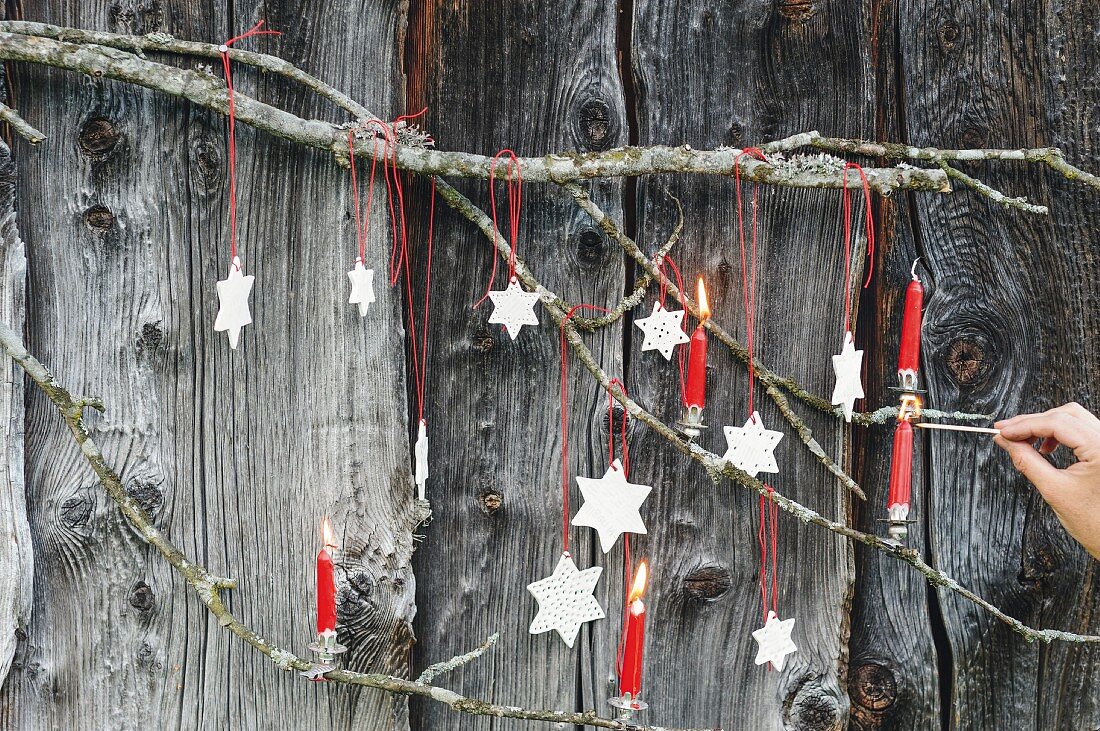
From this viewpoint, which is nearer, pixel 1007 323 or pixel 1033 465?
pixel 1033 465

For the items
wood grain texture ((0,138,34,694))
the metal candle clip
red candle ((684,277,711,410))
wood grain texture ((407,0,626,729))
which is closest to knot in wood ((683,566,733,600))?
wood grain texture ((407,0,626,729))

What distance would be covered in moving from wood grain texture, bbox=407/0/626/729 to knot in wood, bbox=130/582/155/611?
45 centimetres

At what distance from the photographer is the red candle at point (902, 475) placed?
3.96ft

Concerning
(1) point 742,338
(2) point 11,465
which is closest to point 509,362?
(1) point 742,338

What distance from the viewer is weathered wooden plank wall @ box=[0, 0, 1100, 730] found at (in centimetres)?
141

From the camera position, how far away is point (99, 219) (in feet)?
4.60

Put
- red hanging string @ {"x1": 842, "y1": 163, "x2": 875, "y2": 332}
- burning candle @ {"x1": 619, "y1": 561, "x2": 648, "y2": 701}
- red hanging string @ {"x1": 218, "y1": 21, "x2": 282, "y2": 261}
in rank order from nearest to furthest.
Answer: burning candle @ {"x1": 619, "y1": 561, "x2": 648, "y2": 701}, red hanging string @ {"x1": 218, "y1": 21, "x2": 282, "y2": 261}, red hanging string @ {"x1": 842, "y1": 163, "x2": 875, "y2": 332}

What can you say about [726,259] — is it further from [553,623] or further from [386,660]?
[386,660]

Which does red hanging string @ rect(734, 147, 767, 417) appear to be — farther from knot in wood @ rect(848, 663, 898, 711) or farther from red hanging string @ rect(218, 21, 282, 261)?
red hanging string @ rect(218, 21, 282, 261)

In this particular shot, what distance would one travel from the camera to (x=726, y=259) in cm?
148

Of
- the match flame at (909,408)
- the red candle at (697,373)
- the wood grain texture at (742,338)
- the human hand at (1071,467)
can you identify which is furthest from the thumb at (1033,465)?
the red candle at (697,373)

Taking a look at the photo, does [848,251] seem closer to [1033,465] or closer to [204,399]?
[1033,465]

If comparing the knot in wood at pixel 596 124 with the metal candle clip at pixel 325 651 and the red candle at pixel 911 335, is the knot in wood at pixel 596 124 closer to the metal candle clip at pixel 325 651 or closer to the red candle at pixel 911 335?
the red candle at pixel 911 335

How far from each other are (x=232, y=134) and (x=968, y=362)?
131cm
